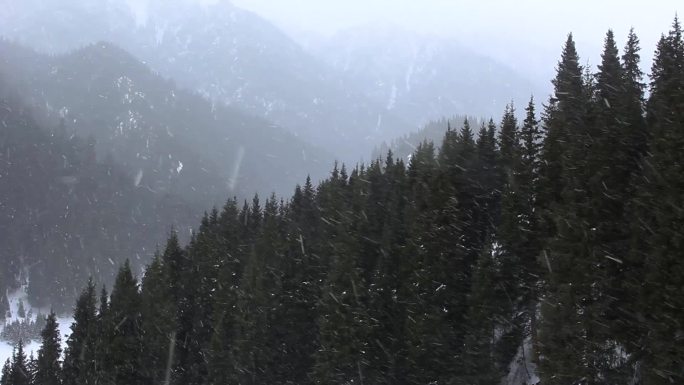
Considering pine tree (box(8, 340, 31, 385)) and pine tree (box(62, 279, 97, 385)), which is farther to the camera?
pine tree (box(8, 340, 31, 385))

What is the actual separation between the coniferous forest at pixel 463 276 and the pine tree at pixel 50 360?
0.64 feet

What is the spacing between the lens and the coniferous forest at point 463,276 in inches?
932

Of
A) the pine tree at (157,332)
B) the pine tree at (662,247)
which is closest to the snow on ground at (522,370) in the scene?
the pine tree at (662,247)

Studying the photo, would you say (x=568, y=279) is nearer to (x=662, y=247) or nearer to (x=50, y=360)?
(x=662, y=247)

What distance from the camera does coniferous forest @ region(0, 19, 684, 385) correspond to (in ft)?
77.7

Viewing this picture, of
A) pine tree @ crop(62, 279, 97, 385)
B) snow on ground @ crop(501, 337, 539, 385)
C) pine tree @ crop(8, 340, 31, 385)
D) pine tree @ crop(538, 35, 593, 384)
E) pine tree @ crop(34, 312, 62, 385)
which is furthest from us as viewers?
pine tree @ crop(8, 340, 31, 385)

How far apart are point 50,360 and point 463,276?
4346 centimetres

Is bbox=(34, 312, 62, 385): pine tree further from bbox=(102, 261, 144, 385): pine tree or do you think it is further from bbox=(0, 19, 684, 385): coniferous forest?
bbox=(102, 261, 144, 385): pine tree

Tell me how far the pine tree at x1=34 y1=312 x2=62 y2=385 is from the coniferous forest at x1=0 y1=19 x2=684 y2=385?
0.20 m

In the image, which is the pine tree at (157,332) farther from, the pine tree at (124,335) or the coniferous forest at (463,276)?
the pine tree at (124,335)

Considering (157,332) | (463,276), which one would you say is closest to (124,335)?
(157,332)

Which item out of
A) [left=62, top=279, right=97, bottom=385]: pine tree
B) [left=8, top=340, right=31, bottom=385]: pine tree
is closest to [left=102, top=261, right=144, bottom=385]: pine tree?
[left=62, top=279, right=97, bottom=385]: pine tree

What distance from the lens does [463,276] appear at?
36.7m

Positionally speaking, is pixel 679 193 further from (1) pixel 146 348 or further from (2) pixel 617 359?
(1) pixel 146 348
